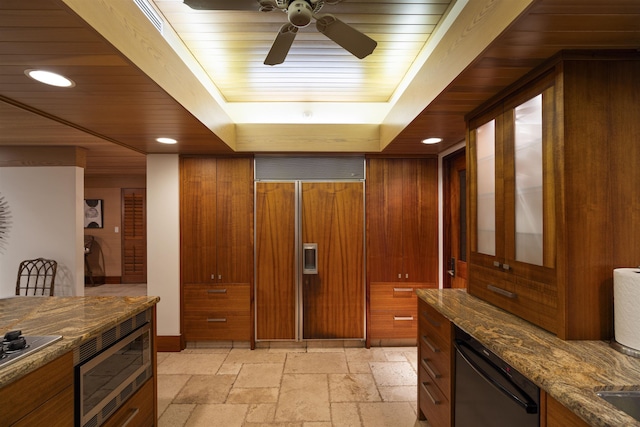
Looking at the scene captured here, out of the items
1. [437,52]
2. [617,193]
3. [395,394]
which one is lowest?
[395,394]

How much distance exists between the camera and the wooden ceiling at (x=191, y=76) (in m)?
1.14

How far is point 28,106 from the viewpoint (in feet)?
6.67

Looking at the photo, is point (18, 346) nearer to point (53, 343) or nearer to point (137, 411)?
point (53, 343)

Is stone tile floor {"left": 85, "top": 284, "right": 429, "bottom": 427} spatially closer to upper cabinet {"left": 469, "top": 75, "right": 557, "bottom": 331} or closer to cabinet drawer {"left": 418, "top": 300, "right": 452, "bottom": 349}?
cabinet drawer {"left": 418, "top": 300, "right": 452, "bottom": 349}

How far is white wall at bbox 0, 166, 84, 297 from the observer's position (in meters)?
3.84

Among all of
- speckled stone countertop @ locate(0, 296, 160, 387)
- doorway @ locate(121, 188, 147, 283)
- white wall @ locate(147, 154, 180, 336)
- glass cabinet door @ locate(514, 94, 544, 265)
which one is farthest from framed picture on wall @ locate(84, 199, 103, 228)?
glass cabinet door @ locate(514, 94, 544, 265)

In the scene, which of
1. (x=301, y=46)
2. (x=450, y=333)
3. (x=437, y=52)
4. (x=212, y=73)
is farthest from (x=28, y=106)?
(x=450, y=333)

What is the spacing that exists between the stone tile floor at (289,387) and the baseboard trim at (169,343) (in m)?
0.08

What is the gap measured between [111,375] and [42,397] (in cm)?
42

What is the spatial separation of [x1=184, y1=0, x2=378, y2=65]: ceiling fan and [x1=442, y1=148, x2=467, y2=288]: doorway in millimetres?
1865

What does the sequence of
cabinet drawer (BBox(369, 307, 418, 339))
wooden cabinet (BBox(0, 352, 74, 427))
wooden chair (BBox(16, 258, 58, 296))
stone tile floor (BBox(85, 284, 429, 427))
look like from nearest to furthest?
wooden cabinet (BBox(0, 352, 74, 427)) < stone tile floor (BBox(85, 284, 429, 427)) < cabinet drawer (BBox(369, 307, 418, 339)) < wooden chair (BBox(16, 258, 58, 296))

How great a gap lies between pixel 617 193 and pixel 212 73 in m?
2.90

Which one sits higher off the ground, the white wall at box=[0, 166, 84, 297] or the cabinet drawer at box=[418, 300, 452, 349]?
the white wall at box=[0, 166, 84, 297]

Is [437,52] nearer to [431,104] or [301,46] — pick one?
[431,104]
